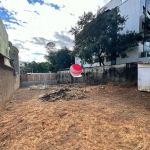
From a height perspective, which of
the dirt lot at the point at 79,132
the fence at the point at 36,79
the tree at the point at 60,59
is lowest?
the dirt lot at the point at 79,132

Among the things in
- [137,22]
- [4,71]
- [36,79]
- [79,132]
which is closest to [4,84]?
[4,71]

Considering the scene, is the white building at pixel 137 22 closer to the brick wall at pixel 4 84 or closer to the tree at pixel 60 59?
the brick wall at pixel 4 84

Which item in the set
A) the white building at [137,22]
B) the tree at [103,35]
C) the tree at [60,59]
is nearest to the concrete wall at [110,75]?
the tree at [103,35]

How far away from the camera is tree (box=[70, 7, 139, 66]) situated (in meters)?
11.1

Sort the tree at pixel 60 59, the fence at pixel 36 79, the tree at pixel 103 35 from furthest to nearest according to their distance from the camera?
1. the tree at pixel 60 59
2. the fence at pixel 36 79
3. the tree at pixel 103 35

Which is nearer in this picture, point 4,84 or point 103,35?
point 4,84

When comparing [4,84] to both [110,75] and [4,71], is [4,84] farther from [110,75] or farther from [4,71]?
→ [110,75]

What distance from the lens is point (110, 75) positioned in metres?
9.91

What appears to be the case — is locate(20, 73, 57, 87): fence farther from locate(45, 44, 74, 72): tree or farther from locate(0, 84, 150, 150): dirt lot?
locate(0, 84, 150, 150): dirt lot

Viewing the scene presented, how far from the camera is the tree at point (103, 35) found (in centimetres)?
1105

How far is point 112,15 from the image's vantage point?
1132cm

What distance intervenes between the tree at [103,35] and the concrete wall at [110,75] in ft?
6.08

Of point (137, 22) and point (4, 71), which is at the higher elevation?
point (137, 22)

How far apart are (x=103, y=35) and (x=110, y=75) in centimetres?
386
